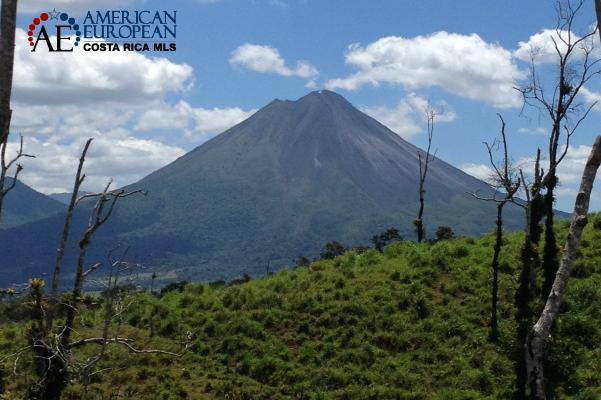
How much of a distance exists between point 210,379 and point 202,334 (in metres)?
4.49

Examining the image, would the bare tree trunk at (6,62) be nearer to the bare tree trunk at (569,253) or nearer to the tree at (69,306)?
the tree at (69,306)

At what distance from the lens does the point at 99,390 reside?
85.6ft

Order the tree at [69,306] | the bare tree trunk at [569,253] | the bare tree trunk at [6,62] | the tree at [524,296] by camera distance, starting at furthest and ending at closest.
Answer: the tree at [524,296] → the tree at [69,306] → the bare tree trunk at [569,253] → the bare tree trunk at [6,62]

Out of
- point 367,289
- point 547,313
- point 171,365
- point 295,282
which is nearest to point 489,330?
point 367,289

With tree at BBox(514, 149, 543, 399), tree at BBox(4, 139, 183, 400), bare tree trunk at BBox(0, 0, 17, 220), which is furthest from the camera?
tree at BBox(514, 149, 543, 399)

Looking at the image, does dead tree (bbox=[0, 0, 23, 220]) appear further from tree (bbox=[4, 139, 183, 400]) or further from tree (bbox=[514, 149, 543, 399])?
tree (bbox=[514, 149, 543, 399])

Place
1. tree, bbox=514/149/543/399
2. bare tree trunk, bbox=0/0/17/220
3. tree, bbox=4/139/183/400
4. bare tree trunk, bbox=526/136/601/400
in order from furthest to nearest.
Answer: tree, bbox=514/149/543/399, tree, bbox=4/139/183/400, bare tree trunk, bbox=526/136/601/400, bare tree trunk, bbox=0/0/17/220

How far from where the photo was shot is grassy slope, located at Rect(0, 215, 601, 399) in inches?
1024

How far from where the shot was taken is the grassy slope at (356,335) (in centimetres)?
2602

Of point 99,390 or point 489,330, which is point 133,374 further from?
point 489,330

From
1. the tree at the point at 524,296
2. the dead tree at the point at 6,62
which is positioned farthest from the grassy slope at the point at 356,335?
the dead tree at the point at 6,62

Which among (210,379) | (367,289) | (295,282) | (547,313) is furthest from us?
(295,282)

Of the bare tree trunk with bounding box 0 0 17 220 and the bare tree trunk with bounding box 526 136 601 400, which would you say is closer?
the bare tree trunk with bounding box 0 0 17 220

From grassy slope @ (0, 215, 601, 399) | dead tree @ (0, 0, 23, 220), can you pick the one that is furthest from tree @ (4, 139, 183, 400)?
grassy slope @ (0, 215, 601, 399)
